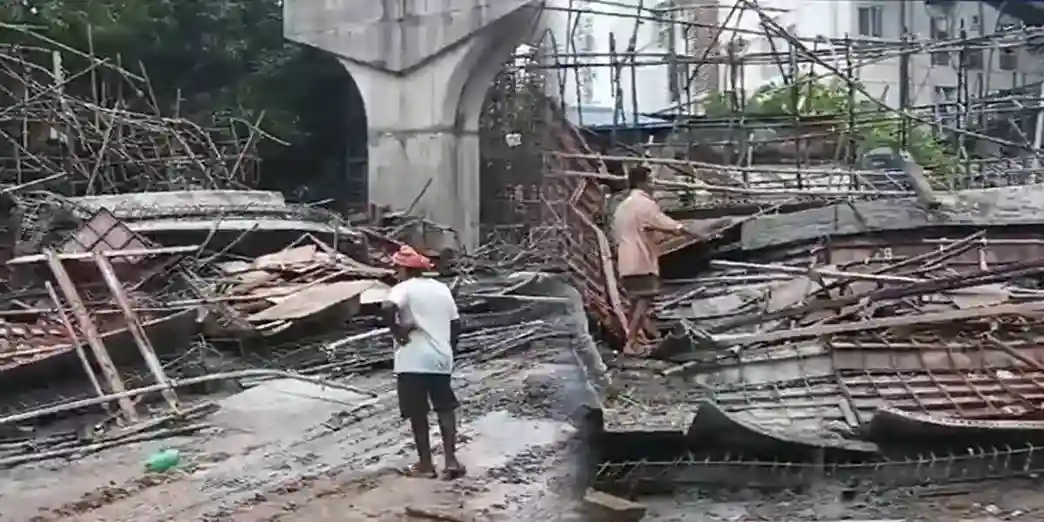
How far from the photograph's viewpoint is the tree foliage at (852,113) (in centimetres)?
606

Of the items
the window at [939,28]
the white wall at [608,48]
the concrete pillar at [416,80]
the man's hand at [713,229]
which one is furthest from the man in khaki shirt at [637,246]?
the concrete pillar at [416,80]

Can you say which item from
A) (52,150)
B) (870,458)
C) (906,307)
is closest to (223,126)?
(52,150)

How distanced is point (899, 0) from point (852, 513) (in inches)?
71.7

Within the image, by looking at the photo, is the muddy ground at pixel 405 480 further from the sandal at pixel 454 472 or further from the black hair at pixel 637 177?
the black hair at pixel 637 177

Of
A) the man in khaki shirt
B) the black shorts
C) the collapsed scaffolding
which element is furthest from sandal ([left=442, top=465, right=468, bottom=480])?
the man in khaki shirt

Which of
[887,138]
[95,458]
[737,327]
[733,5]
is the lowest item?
[95,458]

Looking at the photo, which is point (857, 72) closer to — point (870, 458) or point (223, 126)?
point (870, 458)

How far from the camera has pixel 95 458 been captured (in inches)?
211

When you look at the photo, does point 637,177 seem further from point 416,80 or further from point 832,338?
point 416,80

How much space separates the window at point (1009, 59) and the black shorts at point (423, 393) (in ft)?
9.65

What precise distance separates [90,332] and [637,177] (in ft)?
10.0

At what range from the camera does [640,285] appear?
241 inches

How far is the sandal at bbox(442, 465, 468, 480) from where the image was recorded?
467 centimetres

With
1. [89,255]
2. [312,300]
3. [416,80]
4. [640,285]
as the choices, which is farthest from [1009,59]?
[416,80]
